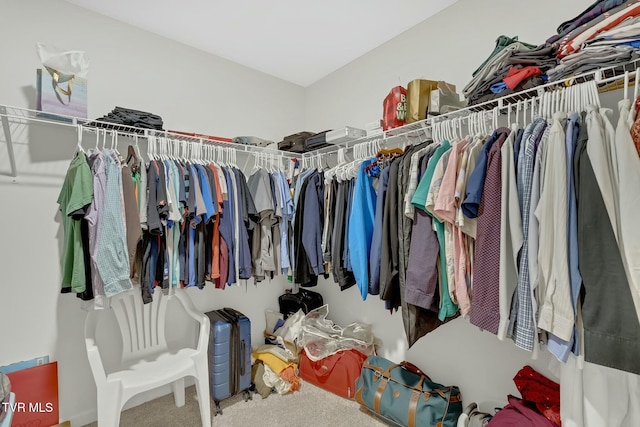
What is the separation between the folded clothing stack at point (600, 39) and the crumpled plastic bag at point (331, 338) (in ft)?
6.58

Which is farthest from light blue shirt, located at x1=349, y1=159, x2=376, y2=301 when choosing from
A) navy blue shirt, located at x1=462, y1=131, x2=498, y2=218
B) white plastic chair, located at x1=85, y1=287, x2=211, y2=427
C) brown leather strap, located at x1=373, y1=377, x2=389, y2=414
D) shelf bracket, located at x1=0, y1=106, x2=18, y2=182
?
shelf bracket, located at x1=0, y1=106, x2=18, y2=182

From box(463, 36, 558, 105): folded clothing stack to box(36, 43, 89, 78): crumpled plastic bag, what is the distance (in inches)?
83.1

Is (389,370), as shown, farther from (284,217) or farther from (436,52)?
(436,52)

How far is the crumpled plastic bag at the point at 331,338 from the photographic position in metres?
2.32

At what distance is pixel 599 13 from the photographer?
1183 millimetres

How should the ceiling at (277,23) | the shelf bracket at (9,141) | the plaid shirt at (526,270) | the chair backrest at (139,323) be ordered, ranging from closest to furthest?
the plaid shirt at (526,270) < the shelf bracket at (9,141) < the chair backrest at (139,323) < the ceiling at (277,23)

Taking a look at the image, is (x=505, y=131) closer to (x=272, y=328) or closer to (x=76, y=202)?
(x=76, y=202)

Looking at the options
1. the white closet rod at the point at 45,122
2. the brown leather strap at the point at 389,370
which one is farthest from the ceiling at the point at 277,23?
the brown leather strap at the point at 389,370

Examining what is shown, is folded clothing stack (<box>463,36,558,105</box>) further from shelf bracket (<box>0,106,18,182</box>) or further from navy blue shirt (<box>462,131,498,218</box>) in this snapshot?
shelf bracket (<box>0,106,18,182</box>)

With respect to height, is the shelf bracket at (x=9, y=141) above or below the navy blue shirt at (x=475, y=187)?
above

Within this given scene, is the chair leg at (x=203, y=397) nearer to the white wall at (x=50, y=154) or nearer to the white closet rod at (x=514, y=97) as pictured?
the white wall at (x=50, y=154)

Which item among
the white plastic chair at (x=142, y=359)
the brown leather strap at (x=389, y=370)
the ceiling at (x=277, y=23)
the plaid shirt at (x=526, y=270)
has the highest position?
the ceiling at (x=277, y=23)

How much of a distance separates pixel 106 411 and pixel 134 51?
2.28 metres

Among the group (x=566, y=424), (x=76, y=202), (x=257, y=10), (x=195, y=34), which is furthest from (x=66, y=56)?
(x=566, y=424)
